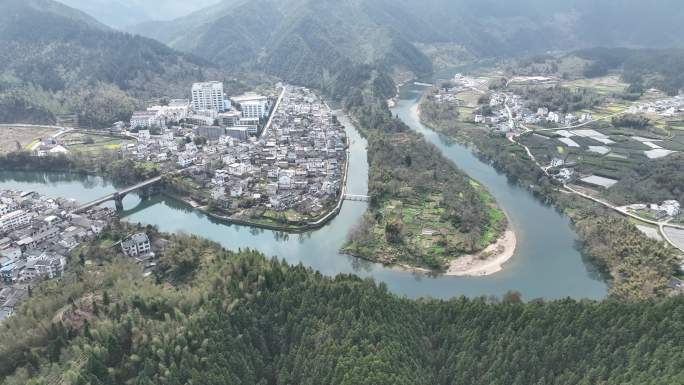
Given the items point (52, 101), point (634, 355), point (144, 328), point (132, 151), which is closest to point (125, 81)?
point (52, 101)

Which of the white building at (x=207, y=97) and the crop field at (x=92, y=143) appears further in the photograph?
the white building at (x=207, y=97)

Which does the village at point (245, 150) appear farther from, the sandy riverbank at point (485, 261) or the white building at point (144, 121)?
the sandy riverbank at point (485, 261)

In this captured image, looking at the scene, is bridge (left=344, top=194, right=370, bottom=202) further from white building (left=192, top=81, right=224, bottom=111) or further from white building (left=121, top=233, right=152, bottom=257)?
white building (left=192, top=81, right=224, bottom=111)

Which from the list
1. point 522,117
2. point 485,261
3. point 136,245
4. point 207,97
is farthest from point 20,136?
point 522,117

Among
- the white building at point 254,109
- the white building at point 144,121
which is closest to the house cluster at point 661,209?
the white building at point 254,109

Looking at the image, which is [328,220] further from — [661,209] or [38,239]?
[661,209]
